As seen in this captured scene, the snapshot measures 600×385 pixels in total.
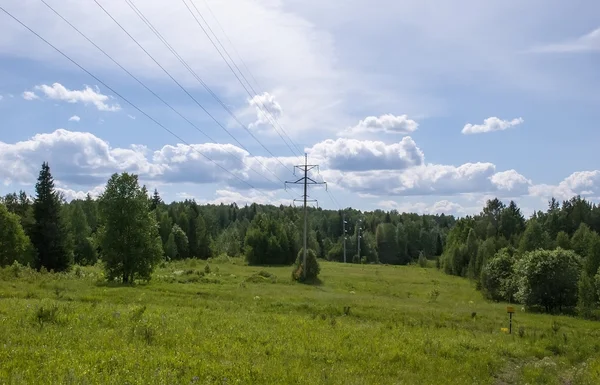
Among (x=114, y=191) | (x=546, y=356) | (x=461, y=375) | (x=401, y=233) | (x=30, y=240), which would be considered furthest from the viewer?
(x=401, y=233)

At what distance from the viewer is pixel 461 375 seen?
17000 mm

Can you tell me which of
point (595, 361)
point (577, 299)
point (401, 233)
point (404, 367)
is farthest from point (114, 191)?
point (401, 233)

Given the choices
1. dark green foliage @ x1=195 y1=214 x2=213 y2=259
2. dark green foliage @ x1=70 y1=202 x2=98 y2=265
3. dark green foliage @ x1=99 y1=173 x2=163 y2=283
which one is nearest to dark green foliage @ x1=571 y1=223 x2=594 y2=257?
dark green foliage @ x1=99 y1=173 x2=163 y2=283

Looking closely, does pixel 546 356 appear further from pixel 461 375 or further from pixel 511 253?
pixel 511 253

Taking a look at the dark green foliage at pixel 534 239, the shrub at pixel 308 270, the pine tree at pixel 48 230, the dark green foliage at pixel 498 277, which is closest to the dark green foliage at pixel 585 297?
the dark green foliage at pixel 498 277

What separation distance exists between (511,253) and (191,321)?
208ft

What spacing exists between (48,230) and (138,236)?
29.0 meters

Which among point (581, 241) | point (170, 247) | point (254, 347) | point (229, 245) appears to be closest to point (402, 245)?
point (229, 245)

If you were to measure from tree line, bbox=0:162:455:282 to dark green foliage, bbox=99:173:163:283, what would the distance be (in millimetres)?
79

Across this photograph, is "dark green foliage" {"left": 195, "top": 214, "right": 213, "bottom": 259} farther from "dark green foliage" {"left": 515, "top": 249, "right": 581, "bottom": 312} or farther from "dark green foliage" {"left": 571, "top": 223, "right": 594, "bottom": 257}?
"dark green foliage" {"left": 515, "top": 249, "right": 581, "bottom": 312}

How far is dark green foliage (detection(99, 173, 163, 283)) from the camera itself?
143 ft

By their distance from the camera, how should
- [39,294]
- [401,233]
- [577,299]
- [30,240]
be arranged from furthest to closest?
[401,233] < [30,240] < [577,299] < [39,294]

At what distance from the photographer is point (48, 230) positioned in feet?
218

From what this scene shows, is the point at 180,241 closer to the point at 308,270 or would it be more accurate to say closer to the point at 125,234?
the point at 308,270
